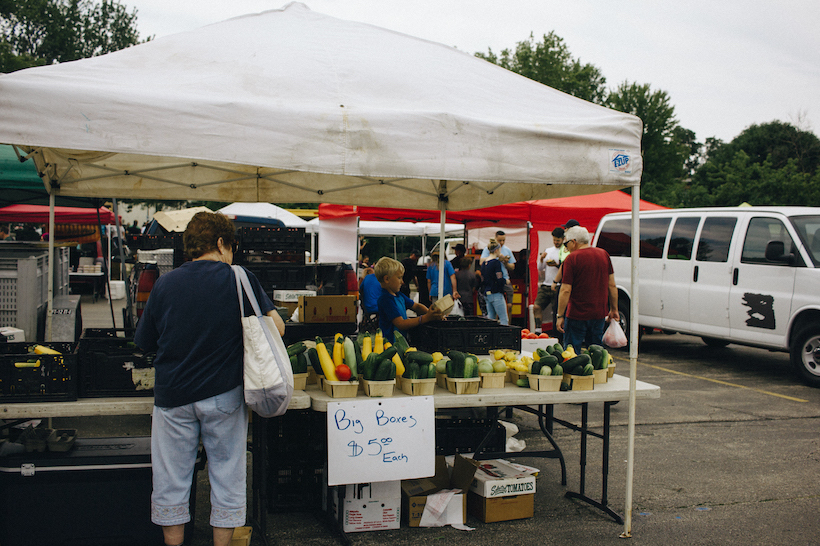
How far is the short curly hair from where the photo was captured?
2.85m

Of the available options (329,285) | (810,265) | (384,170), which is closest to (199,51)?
(384,170)

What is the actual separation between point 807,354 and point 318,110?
754 cm

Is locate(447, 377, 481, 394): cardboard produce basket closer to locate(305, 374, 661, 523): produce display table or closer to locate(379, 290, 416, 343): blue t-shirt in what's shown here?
locate(305, 374, 661, 523): produce display table

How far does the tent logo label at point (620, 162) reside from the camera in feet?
11.7

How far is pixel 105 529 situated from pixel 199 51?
280 cm

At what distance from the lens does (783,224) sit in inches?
304

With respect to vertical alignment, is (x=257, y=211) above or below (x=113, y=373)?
above

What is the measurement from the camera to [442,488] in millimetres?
3881

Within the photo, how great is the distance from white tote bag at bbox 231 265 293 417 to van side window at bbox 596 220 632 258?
8607 mm

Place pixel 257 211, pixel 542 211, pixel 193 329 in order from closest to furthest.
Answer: pixel 193 329 → pixel 542 211 → pixel 257 211

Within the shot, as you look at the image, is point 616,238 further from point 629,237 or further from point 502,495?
point 502,495

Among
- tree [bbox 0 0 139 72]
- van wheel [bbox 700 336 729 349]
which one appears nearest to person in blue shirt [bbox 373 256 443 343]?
van wheel [bbox 700 336 729 349]

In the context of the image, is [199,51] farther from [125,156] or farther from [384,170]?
[125,156]

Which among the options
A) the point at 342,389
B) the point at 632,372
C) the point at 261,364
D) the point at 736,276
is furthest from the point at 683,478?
the point at 736,276
